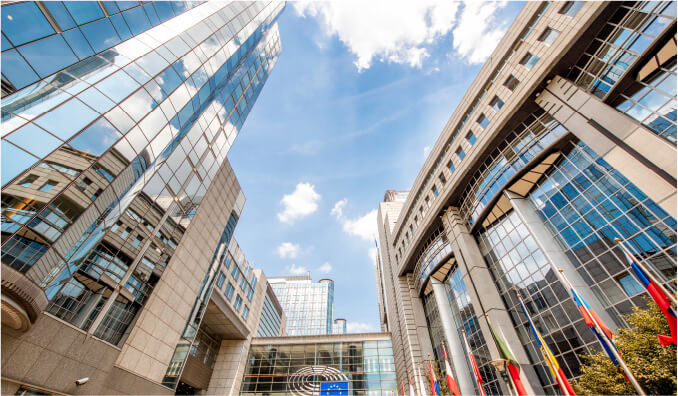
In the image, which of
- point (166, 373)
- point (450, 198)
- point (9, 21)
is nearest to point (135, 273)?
point (166, 373)

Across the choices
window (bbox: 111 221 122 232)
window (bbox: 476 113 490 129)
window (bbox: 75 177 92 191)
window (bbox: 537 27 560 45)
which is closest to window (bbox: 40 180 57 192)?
window (bbox: 75 177 92 191)

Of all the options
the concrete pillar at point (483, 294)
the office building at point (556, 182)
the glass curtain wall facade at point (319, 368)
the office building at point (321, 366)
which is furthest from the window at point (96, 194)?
the glass curtain wall facade at point (319, 368)

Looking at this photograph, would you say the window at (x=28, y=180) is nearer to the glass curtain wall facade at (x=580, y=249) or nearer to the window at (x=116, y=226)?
the window at (x=116, y=226)

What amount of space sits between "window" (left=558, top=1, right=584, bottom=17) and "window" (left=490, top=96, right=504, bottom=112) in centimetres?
665

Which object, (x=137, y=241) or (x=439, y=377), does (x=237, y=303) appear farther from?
(x=439, y=377)

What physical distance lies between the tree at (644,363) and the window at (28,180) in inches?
964

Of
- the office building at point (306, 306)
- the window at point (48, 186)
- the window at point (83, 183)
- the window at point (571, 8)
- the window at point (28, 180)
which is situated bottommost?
the window at point (28, 180)

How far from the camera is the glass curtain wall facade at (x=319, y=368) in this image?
35.0 meters

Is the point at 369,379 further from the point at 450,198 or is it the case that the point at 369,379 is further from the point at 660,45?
the point at 660,45

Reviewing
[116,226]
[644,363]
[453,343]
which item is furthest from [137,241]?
[453,343]

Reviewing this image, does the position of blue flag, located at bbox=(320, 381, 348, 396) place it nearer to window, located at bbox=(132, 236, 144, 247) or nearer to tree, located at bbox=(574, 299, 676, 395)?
window, located at bbox=(132, 236, 144, 247)

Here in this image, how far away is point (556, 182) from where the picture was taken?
18.7m

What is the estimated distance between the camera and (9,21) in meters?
10.9

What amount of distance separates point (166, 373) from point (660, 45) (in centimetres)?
3724
